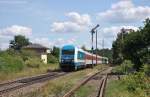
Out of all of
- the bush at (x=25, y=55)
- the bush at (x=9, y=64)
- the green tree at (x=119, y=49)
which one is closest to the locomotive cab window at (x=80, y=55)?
the green tree at (x=119, y=49)

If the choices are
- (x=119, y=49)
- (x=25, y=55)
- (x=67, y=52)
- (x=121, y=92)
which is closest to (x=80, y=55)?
(x=67, y=52)

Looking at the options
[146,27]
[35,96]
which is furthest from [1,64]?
[35,96]

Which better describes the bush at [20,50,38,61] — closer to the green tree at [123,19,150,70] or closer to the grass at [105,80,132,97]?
the green tree at [123,19,150,70]

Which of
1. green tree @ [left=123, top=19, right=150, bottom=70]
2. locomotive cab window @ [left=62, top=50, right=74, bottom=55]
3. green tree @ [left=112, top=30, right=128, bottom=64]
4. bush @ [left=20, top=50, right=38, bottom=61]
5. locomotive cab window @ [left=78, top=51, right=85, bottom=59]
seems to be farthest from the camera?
green tree @ [left=112, top=30, right=128, bottom=64]

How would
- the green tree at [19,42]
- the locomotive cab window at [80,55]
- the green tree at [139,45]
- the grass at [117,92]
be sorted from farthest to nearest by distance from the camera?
the green tree at [19,42] < the locomotive cab window at [80,55] < the green tree at [139,45] < the grass at [117,92]

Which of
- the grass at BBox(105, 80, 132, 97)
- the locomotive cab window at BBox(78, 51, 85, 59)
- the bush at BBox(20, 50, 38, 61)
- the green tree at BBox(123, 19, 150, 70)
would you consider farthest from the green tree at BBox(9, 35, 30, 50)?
the grass at BBox(105, 80, 132, 97)

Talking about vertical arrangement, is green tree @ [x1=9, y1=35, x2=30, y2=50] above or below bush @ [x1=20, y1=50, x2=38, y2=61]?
above

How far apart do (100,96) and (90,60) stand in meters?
57.2

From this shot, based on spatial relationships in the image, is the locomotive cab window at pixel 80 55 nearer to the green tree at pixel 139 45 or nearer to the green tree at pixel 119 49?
the green tree at pixel 119 49

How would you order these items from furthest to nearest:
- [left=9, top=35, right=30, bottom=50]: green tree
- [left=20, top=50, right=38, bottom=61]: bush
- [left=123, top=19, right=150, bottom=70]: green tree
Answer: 1. [left=9, top=35, right=30, bottom=50]: green tree
2. [left=20, top=50, right=38, bottom=61]: bush
3. [left=123, top=19, right=150, bottom=70]: green tree

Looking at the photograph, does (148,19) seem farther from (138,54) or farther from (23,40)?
(23,40)

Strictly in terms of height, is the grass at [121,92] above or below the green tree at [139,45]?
below

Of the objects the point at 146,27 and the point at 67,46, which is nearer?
the point at 146,27

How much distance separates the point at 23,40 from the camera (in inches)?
6102
